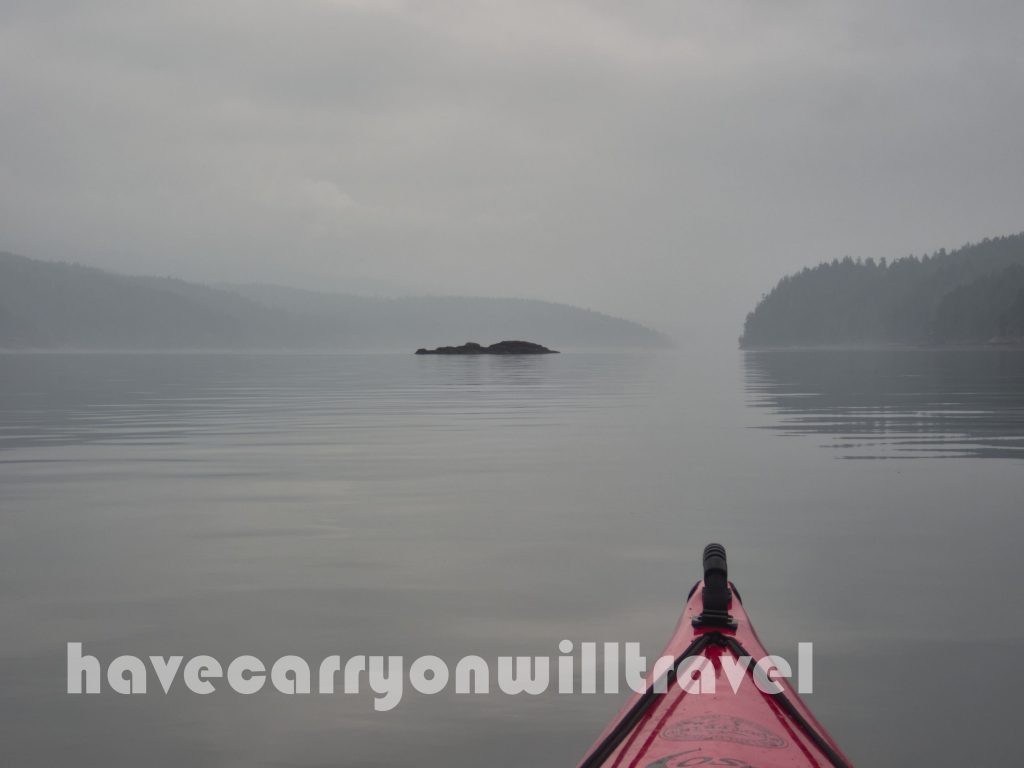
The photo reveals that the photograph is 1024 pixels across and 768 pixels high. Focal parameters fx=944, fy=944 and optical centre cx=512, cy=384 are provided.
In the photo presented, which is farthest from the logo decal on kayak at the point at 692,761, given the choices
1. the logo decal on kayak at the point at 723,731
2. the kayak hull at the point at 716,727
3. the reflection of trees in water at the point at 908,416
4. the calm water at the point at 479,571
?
the reflection of trees in water at the point at 908,416

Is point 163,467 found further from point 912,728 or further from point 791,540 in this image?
point 912,728

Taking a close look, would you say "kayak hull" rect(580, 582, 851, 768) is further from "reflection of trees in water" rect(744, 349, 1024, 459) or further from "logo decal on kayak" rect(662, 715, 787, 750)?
"reflection of trees in water" rect(744, 349, 1024, 459)

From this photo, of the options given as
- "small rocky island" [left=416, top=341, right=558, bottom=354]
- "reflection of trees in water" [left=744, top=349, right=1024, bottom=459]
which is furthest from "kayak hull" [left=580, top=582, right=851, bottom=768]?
"small rocky island" [left=416, top=341, right=558, bottom=354]

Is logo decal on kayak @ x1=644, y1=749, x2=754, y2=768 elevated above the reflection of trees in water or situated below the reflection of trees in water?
below

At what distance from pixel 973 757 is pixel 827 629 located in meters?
2.58

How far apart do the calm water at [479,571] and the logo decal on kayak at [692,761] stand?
191 cm

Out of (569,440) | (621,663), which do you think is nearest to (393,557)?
(621,663)

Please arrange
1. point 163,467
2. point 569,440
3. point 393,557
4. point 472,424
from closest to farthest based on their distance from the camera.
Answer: point 393,557 < point 163,467 < point 569,440 < point 472,424

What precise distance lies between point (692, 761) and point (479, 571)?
6.55 m

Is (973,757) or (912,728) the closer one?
(973,757)

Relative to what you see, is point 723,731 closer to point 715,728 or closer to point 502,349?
point 715,728

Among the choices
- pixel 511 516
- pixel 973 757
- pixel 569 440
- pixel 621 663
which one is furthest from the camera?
pixel 569 440

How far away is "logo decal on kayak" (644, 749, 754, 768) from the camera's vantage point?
4.52 meters

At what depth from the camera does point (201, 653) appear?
8.24 metres
